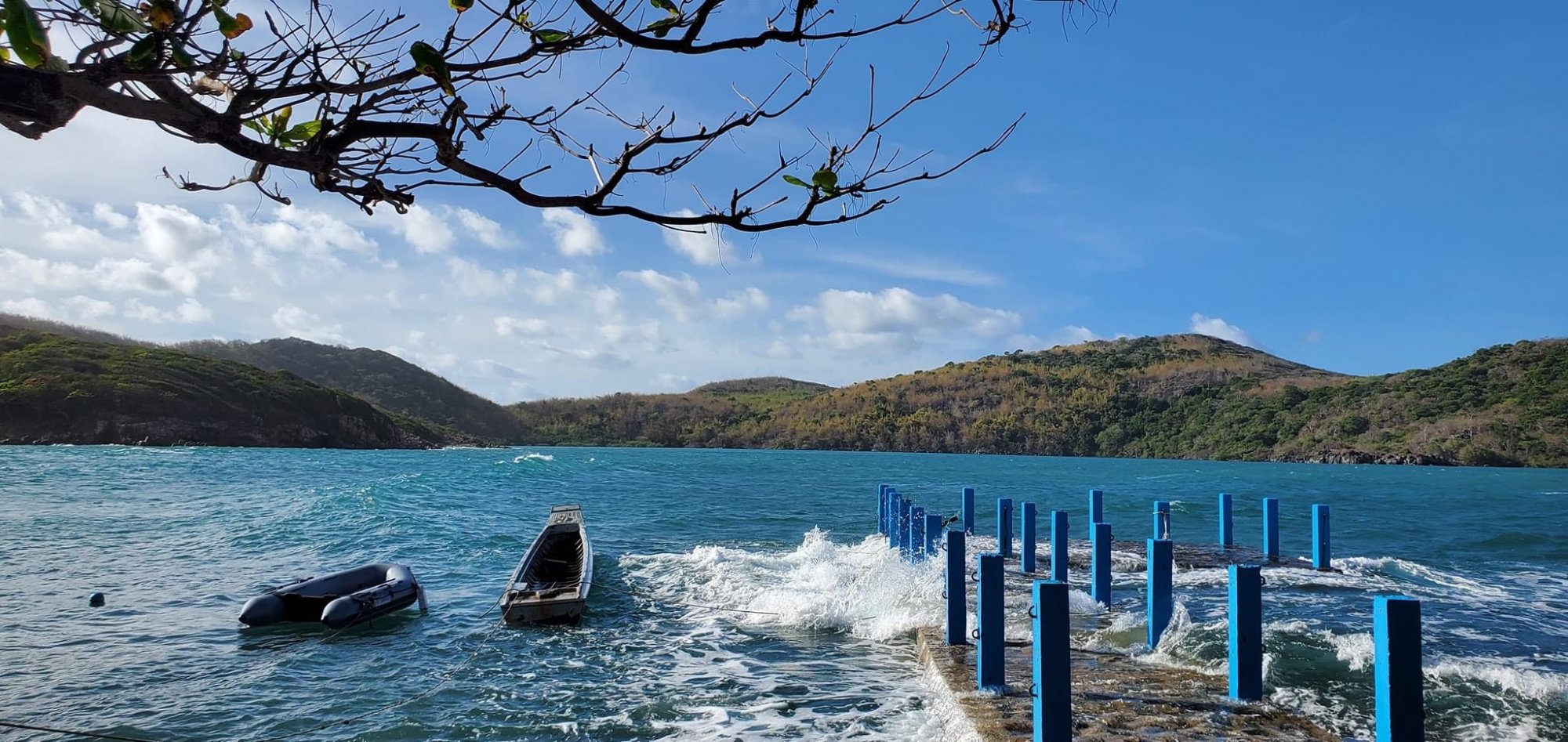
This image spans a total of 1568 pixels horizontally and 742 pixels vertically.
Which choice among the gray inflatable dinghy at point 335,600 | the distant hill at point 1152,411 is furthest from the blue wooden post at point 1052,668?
the distant hill at point 1152,411

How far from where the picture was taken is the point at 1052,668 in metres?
5.81

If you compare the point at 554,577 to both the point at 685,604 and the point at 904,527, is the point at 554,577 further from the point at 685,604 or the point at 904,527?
the point at 904,527

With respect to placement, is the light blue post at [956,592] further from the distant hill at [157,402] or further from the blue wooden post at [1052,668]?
the distant hill at [157,402]

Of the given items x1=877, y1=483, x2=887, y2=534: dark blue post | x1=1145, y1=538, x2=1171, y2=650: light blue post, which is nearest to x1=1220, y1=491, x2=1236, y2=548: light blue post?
x1=877, y1=483, x2=887, y2=534: dark blue post

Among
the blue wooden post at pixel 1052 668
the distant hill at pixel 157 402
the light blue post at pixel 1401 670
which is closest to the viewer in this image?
the light blue post at pixel 1401 670

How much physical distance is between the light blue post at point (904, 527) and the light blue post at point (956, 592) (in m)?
6.23

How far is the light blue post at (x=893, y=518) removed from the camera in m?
17.8

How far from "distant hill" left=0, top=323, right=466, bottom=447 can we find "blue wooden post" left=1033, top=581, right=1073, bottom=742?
80.7 metres

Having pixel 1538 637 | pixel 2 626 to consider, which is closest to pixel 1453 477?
pixel 1538 637

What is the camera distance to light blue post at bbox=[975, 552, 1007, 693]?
7.62m

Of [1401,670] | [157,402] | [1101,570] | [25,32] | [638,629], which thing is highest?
[157,402]

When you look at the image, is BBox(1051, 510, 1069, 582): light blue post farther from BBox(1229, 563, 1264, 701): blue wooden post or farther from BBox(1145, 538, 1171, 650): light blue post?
BBox(1229, 563, 1264, 701): blue wooden post

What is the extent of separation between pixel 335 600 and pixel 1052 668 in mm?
9992

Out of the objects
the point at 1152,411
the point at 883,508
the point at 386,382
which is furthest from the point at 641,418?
the point at 883,508
